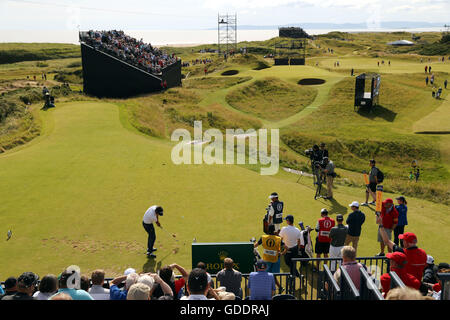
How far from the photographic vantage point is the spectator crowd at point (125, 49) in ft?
143

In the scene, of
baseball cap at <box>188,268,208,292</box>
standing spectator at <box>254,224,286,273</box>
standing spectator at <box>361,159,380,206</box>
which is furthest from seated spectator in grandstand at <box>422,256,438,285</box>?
standing spectator at <box>361,159,380,206</box>

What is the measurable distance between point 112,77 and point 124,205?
31519 mm

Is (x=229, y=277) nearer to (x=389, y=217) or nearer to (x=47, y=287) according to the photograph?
(x=47, y=287)

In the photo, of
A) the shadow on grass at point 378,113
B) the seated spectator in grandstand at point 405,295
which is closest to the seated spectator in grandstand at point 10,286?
the seated spectator in grandstand at point 405,295

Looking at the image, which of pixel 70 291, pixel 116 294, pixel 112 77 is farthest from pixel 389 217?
pixel 112 77

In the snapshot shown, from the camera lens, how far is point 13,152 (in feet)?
71.8

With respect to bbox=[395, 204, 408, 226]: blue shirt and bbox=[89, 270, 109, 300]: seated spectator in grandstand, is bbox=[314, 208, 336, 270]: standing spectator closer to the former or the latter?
bbox=[395, 204, 408, 226]: blue shirt

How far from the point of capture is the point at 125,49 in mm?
45781

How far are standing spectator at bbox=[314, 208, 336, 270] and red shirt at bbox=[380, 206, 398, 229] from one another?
1972 millimetres

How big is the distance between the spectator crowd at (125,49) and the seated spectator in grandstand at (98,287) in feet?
131

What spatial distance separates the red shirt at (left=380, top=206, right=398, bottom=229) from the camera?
1179 cm

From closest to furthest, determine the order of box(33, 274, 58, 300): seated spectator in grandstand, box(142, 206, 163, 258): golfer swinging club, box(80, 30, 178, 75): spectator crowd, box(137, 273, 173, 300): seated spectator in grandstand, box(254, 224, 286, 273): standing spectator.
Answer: box(33, 274, 58, 300): seated spectator in grandstand, box(137, 273, 173, 300): seated spectator in grandstand, box(254, 224, 286, 273): standing spectator, box(142, 206, 163, 258): golfer swinging club, box(80, 30, 178, 75): spectator crowd
